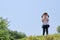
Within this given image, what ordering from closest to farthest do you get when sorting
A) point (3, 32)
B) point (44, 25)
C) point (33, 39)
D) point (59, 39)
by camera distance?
point (3, 32)
point (33, 39)
point (59, 39)
point (44, 25)

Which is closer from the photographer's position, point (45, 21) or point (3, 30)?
point (3, 30)

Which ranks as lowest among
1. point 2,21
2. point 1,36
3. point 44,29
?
point 1,36

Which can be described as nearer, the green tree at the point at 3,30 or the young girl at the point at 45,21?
the green tree at the point at 3,30

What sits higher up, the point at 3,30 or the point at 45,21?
the point at 45,21

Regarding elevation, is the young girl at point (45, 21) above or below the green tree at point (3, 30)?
above

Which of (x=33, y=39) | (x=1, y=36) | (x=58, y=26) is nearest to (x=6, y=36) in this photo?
(x=1, y=36)

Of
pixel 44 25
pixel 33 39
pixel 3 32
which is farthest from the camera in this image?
pixel 44 25

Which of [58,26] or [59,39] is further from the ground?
[58,26]

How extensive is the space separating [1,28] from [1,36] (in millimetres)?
320

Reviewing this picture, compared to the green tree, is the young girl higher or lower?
higher

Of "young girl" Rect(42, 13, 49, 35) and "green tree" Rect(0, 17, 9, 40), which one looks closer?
"green tree" Rect(0, 17, 9, 40)

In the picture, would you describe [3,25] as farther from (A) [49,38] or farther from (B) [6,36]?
(A) [49,38]

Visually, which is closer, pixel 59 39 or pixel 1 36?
pixel 1 36

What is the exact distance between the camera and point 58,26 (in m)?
19.3
